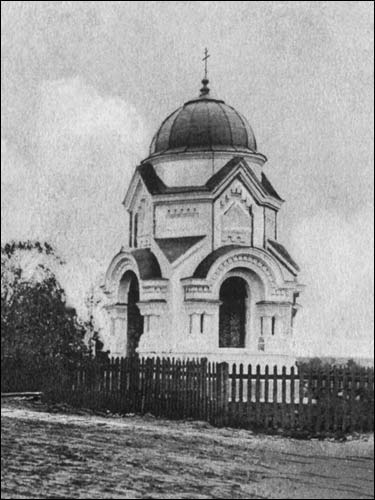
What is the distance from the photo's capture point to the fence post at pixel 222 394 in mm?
12680

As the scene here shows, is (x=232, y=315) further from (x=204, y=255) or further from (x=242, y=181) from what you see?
(x=242, y=181)

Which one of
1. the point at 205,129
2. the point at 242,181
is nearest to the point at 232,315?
the point at 242,181

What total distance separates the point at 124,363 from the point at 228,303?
13.6 ft

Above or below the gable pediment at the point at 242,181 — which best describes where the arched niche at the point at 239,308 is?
below

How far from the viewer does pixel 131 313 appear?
19.3 metres

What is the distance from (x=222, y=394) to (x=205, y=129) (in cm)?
751

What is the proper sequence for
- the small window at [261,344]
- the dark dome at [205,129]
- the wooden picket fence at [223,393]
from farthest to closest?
the dark dome at [205,129] → the small window at [261,344] → the wooden picket fence at [223,393]

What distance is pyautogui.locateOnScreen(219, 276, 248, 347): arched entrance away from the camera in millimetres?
18375

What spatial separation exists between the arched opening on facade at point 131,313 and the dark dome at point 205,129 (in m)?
3.25

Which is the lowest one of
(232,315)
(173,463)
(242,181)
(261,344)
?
(173,463)

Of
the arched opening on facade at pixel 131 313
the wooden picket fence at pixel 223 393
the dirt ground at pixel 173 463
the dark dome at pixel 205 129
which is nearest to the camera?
the dirt ground at pixel 173 463

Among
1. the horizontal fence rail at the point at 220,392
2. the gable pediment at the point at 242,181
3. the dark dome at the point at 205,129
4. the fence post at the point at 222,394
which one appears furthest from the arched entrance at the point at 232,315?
the fence post at the point at 222,394

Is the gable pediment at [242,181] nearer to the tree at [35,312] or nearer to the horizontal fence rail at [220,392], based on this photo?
the horizontal fence rail at [220,392]

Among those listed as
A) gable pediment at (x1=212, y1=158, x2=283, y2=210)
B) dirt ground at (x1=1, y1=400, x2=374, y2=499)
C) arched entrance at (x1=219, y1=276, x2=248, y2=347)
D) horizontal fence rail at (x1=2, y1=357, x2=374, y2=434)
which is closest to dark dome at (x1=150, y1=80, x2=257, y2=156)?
gable pediment at (x1=212, y1=158, x2=283, y2=210)
